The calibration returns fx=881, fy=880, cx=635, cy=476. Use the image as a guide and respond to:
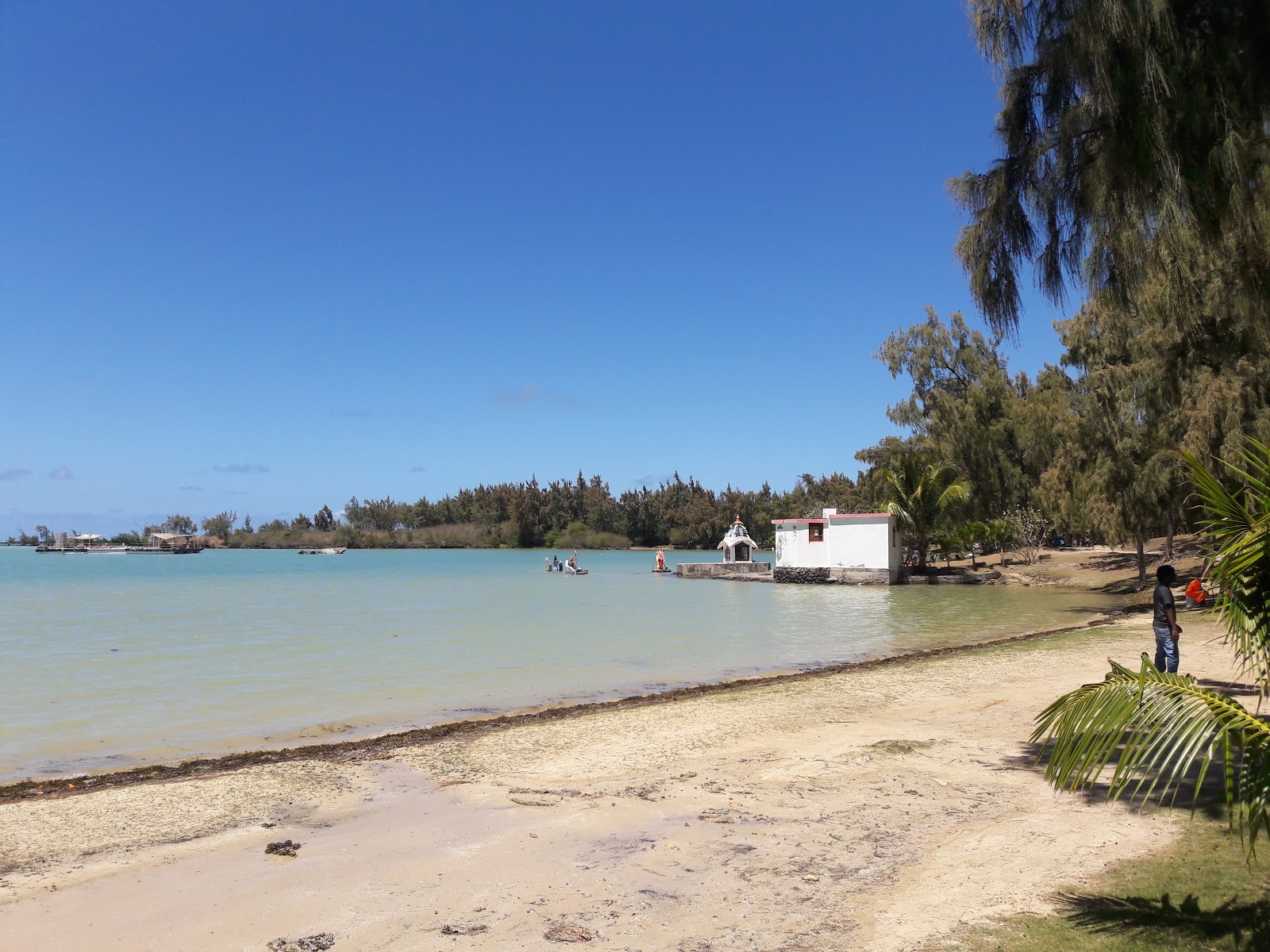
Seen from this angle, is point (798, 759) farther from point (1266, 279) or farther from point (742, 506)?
point (742, 506)

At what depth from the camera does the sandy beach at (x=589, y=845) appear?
4.63 metres

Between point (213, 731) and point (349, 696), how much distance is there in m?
2.75

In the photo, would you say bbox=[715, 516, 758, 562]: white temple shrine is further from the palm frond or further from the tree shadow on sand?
the palm frond

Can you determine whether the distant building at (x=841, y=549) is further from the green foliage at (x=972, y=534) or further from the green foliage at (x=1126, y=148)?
the green foliage at (x=1126, y=148)

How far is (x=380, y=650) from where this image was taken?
2117 cm

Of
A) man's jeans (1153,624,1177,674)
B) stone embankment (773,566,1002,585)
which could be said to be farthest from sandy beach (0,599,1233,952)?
stone embankment (773,566,1002,585)

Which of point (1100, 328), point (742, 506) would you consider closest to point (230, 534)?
point (742, 506)

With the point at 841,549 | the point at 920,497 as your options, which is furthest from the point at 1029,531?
the point at 841,549

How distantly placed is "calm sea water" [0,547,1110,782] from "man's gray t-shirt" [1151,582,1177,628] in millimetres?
7872

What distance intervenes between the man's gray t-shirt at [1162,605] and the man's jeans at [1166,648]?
0.05 m

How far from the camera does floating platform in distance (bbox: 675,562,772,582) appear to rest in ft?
172

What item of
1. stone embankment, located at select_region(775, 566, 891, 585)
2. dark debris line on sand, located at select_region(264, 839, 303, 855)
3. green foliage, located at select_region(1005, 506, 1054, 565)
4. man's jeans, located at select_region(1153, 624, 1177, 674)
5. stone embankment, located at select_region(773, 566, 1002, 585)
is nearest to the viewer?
dark debris line on sand, located at select_region(264, 839, 303, 855)

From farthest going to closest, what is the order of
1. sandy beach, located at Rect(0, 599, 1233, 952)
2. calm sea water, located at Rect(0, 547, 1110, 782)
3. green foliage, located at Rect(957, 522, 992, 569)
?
green foliage, located at Rect(957, 522, 992, 569) < calm sea water, located at Rect(0, 547, 1110, 782) < sandy beach, located at Rect(0, 599, 1233, 952)

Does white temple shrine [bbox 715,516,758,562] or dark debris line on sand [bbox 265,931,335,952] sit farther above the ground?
white temple shrine [bbox 715,516,758,562]
